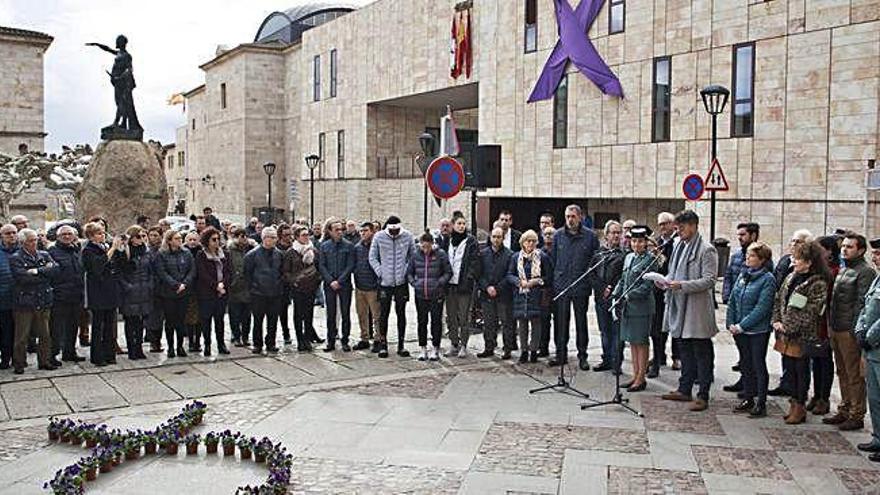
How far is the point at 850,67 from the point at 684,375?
12219mm

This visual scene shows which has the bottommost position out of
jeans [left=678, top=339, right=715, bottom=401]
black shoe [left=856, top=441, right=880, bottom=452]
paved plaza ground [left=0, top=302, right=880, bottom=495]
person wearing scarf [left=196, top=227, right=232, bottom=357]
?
paved plaza ground [left=0, top=302, right=880, bottom=495]

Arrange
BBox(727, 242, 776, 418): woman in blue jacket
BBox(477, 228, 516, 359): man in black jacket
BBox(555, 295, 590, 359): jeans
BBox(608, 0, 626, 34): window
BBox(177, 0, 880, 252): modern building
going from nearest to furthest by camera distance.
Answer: BBox(727, 242, 776, 418): woman in blue jacket → BBox(555, 295, 590, 359): jeans → BBox(477, 228, 516, 359): man in black jacket → BBox(177, 0, 880, 252): modern building → BBox(608, 0, 626, 34): window

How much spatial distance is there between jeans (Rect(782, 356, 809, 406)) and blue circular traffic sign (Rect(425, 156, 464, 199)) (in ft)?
17.7

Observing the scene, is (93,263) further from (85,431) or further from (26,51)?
(26,51)

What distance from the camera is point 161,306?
11469 mm

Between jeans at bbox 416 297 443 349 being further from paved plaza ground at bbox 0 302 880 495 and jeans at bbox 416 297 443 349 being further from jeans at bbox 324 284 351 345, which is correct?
jeans at bbox 324 284 351 345

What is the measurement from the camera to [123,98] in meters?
17.0

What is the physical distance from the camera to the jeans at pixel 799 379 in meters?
8.05

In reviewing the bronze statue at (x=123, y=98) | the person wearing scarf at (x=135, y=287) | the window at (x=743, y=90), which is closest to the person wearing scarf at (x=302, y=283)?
the person wearing scarf at (x=135, y=287)

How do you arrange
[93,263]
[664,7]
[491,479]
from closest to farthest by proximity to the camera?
[491,479] < [93,263] < [664,7]

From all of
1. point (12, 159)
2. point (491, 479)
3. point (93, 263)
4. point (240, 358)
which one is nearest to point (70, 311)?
point (93, 263)

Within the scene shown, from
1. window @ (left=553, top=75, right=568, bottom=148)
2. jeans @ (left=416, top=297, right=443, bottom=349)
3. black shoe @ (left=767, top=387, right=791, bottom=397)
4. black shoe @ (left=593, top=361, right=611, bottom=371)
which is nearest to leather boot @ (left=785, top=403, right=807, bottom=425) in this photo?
black shoe @ (left=767, top=387, right=791, bottom=397)

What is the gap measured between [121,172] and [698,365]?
12585mm

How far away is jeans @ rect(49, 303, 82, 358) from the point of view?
10438 mm
